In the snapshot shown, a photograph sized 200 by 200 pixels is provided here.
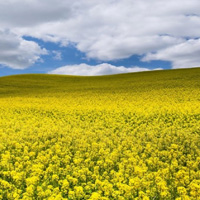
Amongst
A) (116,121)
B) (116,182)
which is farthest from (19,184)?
(116,121)

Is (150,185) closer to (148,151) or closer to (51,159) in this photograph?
(148,151)

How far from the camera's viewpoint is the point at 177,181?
24.4ft

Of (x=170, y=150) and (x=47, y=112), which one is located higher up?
(x=47, y=112)

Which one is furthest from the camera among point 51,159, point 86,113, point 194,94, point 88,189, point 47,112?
point 194,94

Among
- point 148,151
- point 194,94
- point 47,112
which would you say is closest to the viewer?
A: point 148,151

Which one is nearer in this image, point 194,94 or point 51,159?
point 51,159

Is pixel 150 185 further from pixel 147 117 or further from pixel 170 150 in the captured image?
pixel 147 117

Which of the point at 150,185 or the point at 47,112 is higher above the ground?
the point at 47,112

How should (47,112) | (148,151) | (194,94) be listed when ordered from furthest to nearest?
1. (194,94)
2. (47,112)
3. (148,151)

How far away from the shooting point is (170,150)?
11.0 meters

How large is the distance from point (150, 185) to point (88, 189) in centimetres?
190

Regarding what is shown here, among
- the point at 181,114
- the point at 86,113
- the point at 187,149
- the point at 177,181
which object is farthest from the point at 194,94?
the point at 177,181

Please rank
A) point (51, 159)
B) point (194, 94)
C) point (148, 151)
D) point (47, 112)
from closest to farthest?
1. point (51, 159)
2. point (148, 151)
3. point (47, 112)
4. point (194, 94)

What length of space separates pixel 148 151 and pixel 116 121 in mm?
7589
